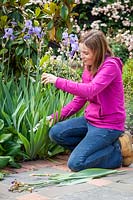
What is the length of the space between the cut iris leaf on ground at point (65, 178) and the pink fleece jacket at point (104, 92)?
0.47 metres

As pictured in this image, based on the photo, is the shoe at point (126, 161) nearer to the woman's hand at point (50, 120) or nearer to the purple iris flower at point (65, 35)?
the woman's hand at point (50, 120)

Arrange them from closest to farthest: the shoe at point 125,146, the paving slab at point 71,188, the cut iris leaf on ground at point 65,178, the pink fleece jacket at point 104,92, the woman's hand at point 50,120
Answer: the paving slab at point 71,188 → the cut iris leaf on ground at point 65,178 → the pink fleece jacket at point 104,92 → the shoe at point 125,146 → the woman's hand at point 50,120

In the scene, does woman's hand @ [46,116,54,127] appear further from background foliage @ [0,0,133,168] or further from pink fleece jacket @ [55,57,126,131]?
pink fleece jacket @ [55,57,126,131]

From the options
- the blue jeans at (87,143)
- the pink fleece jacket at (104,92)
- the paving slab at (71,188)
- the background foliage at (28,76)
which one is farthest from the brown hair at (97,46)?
the paving slab at (71,188)

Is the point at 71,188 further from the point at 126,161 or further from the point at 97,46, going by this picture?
the point at 97,46

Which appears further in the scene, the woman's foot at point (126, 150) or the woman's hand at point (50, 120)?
the woman's hand at point (50, 120)

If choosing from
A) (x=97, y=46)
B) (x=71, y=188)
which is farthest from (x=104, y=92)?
(x=71, y=188)

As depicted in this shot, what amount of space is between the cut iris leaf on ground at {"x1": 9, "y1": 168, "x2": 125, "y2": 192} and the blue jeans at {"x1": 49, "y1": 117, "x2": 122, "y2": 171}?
156mm

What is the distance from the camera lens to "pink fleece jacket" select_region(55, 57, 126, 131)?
450 centimetres

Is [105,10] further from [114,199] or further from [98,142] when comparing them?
[114,199]

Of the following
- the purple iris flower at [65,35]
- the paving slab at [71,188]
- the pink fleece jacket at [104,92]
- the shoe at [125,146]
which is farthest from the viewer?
the purple iris flower at [65,35]

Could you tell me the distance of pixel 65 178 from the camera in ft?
13.6

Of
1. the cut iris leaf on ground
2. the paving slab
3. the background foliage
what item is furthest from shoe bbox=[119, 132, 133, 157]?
the background foliage

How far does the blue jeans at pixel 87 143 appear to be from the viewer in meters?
4.53
